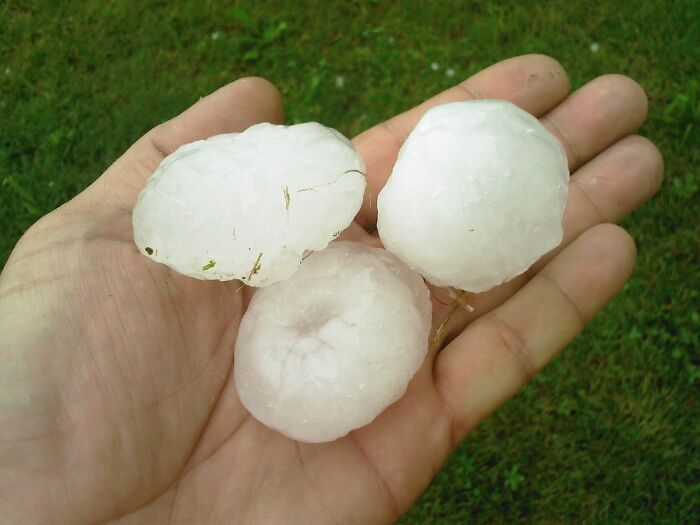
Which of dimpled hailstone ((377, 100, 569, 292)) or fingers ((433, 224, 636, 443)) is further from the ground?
dimpled hailstone ((377, 100, 569, 292))

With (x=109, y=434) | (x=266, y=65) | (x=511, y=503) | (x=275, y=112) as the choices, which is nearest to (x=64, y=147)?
(x=266, y=65)

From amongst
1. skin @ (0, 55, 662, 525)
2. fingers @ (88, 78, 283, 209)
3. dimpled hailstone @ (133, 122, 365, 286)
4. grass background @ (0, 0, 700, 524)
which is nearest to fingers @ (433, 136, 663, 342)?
skin @ (0, 55, 662, 525)

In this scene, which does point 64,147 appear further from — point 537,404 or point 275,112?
point 537,404

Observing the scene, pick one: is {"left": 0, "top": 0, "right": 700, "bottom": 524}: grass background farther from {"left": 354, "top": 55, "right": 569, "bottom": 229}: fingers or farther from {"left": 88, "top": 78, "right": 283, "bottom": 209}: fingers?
{"left": 88, "top": 78, "right": 283, "bottom": 209}: fingers

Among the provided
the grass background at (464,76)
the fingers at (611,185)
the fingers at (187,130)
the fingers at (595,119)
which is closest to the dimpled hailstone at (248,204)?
the fingers at (187,130)

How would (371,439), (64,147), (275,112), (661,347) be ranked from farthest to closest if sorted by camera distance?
(64,147) < (661,347) < (275,112) < (371,439)

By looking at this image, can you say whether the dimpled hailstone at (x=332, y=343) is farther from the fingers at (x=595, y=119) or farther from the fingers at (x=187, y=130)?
the fingers at (x=595, y=119)

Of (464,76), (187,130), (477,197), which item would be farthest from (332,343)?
(464,76)
